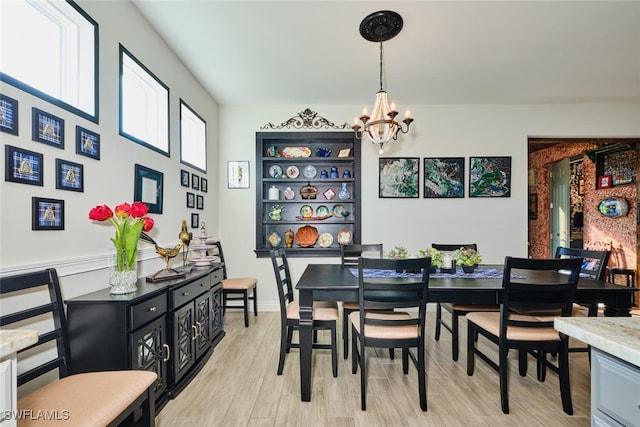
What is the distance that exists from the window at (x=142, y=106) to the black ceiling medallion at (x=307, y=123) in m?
1.55

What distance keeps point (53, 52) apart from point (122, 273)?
130 centimetres

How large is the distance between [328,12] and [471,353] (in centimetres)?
288

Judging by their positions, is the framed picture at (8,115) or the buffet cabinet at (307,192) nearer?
the framed picture at (8,115)

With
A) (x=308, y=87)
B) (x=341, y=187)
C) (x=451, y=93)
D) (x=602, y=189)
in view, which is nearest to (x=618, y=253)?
(x=602, y=189)

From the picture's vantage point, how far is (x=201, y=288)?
2377mm

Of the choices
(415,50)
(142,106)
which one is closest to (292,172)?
(142,106)

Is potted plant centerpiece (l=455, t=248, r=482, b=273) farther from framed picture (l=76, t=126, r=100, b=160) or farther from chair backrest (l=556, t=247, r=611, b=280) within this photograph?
framed picture (l=76, t=126, r=100, b=160)

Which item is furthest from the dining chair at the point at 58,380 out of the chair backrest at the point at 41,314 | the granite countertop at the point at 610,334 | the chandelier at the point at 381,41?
the chandelier at the point at 381,41

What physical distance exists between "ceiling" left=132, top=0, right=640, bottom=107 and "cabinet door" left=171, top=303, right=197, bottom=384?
2.30 m

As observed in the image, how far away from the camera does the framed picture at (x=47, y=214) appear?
1.36m

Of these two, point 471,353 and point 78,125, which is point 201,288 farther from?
point 471,353

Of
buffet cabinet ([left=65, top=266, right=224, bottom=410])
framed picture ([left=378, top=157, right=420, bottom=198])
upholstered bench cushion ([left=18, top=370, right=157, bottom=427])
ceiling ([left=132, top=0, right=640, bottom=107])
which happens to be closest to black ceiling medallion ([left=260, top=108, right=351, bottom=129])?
ceiling ([left=132, top=0, right=640, bottom=107])

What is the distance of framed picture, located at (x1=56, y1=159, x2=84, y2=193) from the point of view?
1.50m

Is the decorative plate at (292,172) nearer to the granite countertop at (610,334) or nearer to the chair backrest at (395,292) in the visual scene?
the chair backrest at (395,292)
